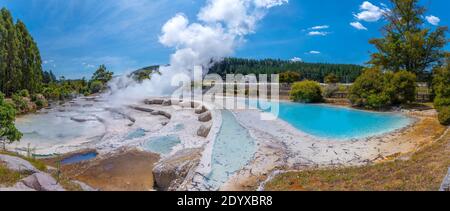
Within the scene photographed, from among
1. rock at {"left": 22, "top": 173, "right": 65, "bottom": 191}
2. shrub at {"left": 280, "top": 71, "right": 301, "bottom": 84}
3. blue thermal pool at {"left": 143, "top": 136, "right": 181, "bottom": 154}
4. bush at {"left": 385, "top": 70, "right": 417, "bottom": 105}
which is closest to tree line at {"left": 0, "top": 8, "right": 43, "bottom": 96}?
blue thermal pool at {"left": 143, "top": 136, "right": 181, "bottom": 154}

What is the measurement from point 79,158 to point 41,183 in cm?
692

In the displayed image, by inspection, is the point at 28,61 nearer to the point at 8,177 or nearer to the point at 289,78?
the point at 8,177

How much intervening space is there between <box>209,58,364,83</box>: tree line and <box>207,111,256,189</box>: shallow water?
47.8m

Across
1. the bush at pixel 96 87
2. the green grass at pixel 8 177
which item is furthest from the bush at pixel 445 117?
the bush at pixel 96 87

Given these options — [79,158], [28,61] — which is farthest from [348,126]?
[28,61]

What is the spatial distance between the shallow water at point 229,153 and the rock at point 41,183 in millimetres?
3558

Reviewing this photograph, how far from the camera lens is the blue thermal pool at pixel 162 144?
42.5 ft

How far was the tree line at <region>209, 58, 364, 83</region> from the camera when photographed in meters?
71.3

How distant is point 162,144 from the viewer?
45.7 feet

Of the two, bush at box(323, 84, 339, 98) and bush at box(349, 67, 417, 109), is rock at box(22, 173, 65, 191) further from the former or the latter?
bush at box(323, 84, 339, 98)
